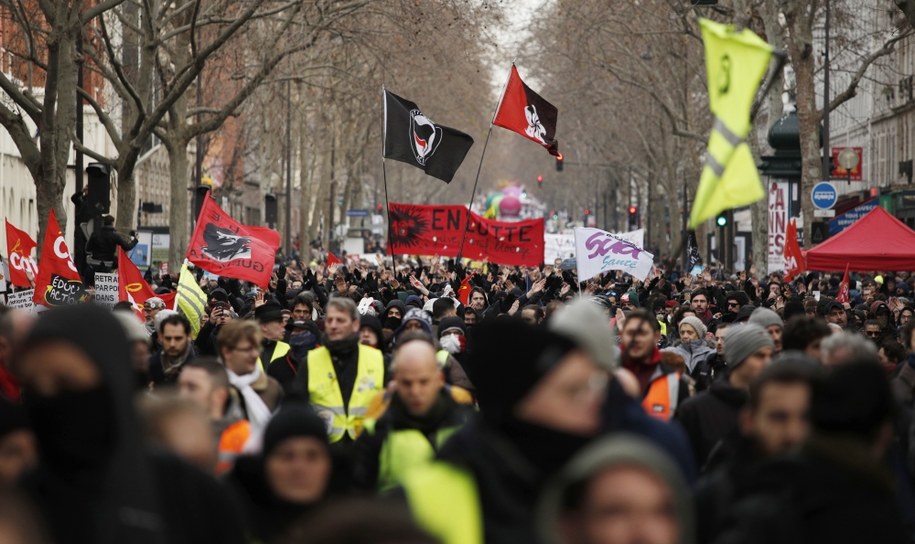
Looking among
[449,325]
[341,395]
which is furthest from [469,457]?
[449,325]

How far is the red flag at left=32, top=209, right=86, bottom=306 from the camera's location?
664 inches

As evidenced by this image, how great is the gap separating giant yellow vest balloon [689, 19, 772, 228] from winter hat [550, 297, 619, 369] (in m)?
1.56

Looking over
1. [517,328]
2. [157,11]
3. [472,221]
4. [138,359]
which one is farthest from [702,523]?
[157,11]

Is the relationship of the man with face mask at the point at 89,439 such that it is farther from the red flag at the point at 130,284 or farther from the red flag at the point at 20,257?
the red flag at the point at 20,257

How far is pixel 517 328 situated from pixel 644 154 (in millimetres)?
69289

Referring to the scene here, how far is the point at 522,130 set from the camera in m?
21.8

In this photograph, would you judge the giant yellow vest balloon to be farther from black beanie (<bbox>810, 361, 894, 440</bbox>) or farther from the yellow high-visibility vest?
the yellow high-visibility vest

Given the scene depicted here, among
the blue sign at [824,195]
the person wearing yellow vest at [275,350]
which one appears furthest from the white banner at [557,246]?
the person wearing yellow vest at [275,350]

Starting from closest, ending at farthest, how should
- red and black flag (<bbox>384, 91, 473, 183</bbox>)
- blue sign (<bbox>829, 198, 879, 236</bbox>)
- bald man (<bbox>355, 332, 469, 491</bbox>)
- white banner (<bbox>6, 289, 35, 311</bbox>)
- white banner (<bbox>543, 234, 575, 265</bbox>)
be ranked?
bald man (<bbox>355, 332, 469, 491</bbox>), white banner (<bbox>6, 289, 35, 311</bbox>), red and black flag (<bbox>384, 91, 473, 183</bbox>), blue sign (<bbox>829, 198, 879, 236</bbox>), white banner (<bbox>543, 234, 575, 265</bbox>)

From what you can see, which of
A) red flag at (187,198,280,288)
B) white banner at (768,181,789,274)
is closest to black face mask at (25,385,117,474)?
red flag at (187,198,280,288)

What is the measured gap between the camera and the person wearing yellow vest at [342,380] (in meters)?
8.97

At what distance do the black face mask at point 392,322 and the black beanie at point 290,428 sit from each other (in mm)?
8777

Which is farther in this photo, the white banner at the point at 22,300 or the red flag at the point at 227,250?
the red flag at the point at 227,250

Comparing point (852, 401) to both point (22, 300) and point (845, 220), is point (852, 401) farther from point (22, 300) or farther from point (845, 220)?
point (845, 220)
